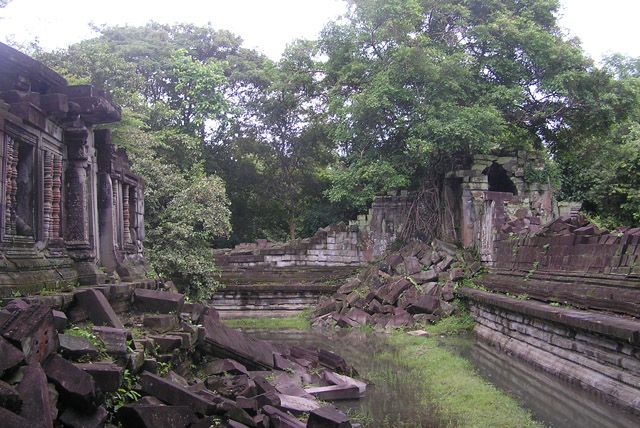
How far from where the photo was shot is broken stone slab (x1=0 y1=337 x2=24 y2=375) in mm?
3625

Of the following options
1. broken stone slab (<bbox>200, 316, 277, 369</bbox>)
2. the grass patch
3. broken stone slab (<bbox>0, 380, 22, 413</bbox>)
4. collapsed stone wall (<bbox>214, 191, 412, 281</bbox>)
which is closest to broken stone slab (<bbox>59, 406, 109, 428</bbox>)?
broken stone slab (<bbox>0, 380, 22, 413</bbox>)

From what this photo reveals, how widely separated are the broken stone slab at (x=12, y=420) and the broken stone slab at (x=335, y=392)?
519 centimetres

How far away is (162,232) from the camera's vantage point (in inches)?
657

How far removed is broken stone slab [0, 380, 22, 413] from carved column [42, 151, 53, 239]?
471 centimetres

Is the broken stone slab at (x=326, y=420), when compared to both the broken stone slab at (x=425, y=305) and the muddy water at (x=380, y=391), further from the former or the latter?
the broken stone slab at (x=425, y=305)

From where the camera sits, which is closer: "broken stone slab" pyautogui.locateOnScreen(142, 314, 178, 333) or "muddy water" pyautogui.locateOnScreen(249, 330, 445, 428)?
"muddy water" pyautogui.locateOnScreen(249, 330, 445, 428)

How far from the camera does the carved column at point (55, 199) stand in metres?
7.89

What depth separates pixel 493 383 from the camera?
8547 mm

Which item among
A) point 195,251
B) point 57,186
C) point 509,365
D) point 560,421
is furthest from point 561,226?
point 195,251

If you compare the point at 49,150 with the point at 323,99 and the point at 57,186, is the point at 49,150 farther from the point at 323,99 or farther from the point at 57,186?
the point at 323,99

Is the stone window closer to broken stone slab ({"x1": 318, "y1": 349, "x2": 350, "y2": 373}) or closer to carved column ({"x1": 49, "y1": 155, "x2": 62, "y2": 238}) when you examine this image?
broken stone slab ({"x1": 318, "y1": 349, "x2": 350, "y2": 373})

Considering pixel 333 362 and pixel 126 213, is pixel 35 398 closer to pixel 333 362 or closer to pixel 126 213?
pixel 333 362

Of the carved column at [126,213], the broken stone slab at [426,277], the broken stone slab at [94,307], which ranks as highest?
the carved column at [126,213]

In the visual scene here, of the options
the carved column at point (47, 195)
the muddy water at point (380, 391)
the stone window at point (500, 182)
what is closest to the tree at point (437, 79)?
the stone window at point (500, 182)
